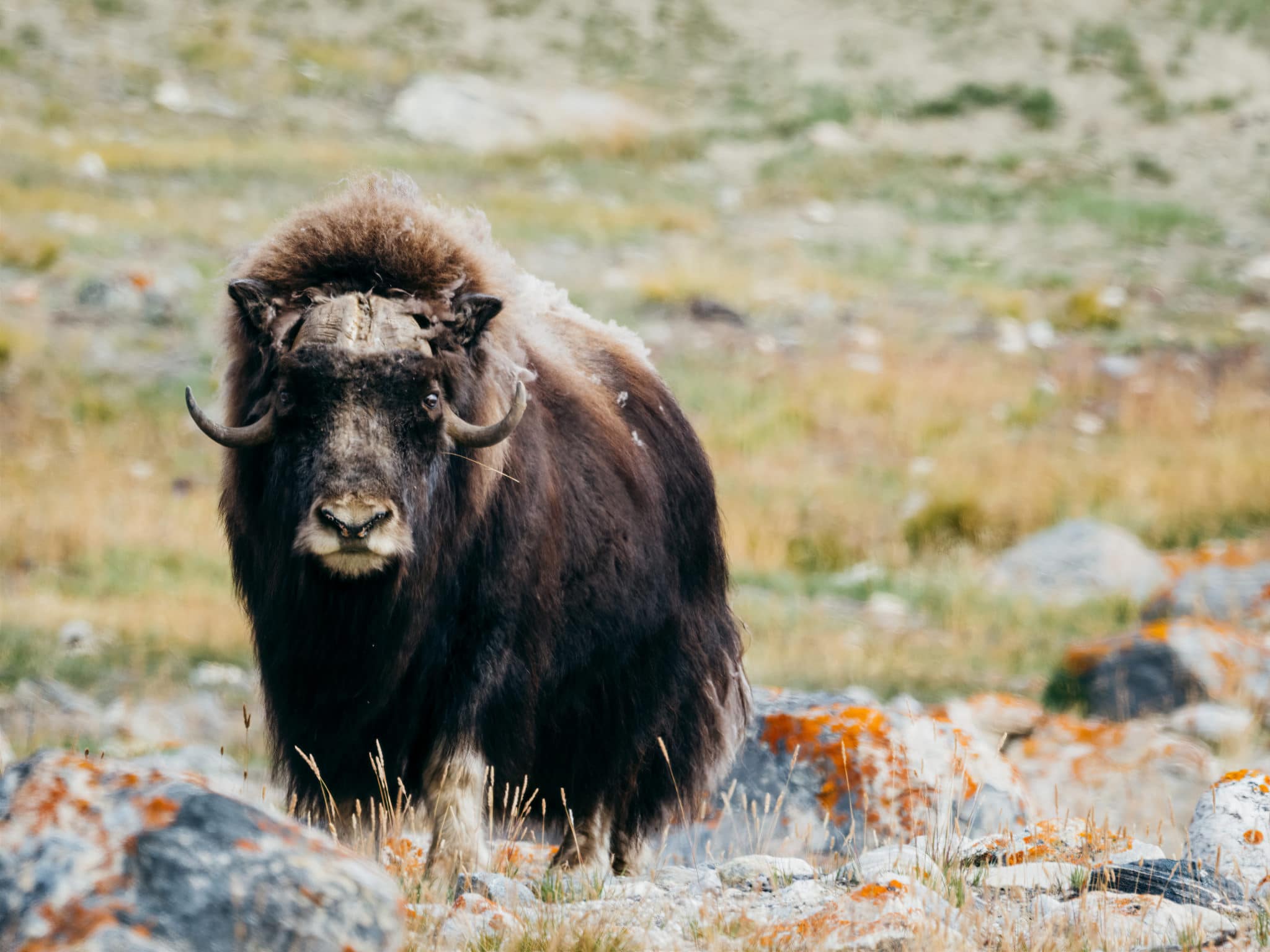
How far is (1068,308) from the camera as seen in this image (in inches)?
741

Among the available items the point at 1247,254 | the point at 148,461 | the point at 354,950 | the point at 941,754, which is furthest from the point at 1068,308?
the point at 354,950

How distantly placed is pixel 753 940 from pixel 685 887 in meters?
0.65

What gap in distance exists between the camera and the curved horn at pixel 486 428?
4125 mm

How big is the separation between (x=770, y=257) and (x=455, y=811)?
1728cm

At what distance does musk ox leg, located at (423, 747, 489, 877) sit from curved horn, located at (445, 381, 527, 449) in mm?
783

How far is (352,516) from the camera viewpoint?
12.5 feet

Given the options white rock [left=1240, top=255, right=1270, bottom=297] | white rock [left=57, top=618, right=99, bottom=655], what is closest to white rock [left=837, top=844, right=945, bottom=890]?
white rock [left=57, top=618, right=99, bottom=655]

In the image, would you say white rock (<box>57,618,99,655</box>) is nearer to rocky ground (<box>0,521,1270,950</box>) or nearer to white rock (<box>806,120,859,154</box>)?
rocky ground (<box>0,521,1270,950</box>)

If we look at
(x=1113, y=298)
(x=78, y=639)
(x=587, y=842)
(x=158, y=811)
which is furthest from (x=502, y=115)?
(x=158, y=811)

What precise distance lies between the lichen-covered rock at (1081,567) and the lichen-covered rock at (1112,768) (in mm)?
3377

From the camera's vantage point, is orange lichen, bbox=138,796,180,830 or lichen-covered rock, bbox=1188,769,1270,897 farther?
lichen-covered rock, bbox=1188,769,1270,897

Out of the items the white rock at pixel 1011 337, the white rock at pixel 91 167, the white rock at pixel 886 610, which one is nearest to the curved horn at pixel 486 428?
the white rock at pixel 886 610

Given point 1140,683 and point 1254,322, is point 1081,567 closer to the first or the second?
point 1140,683

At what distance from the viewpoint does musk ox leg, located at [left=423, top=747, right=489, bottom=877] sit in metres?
4.14
